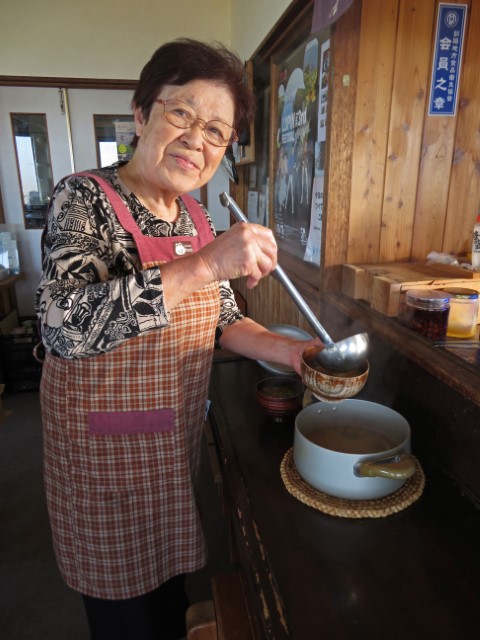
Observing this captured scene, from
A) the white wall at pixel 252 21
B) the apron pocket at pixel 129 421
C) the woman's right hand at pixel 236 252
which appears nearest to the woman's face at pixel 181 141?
the woman's right hand at pixel 236 252

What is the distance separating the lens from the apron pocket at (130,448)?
3.47 feet

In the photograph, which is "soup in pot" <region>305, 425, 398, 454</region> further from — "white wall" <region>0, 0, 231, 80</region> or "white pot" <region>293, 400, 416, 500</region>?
"white wall" <region>0, 0, 231, 80</region>

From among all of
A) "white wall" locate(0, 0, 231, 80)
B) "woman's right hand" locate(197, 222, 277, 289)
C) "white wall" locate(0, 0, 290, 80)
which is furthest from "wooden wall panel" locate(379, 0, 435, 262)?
"white wall" locate(0, 0, 231, 80)

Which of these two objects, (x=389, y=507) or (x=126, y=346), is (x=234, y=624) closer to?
(x=389, y=507)

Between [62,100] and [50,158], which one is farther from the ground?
[62,100]

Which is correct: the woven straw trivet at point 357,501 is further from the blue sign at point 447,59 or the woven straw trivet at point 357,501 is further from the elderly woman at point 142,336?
the blue sign at point 447,59

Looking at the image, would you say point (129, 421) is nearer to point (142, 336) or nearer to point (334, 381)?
point (142, 336)

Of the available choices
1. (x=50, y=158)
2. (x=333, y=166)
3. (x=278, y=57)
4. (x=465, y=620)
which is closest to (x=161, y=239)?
(x=333, y=166)

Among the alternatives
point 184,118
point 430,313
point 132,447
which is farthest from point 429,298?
point 132,447

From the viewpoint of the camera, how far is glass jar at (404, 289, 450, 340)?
3.27 ft

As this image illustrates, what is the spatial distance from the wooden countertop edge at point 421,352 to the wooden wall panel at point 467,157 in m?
0.43

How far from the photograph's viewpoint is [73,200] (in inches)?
36.7

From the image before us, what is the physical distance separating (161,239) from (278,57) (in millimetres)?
1452

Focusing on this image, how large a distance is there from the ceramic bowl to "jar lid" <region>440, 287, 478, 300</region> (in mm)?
464
